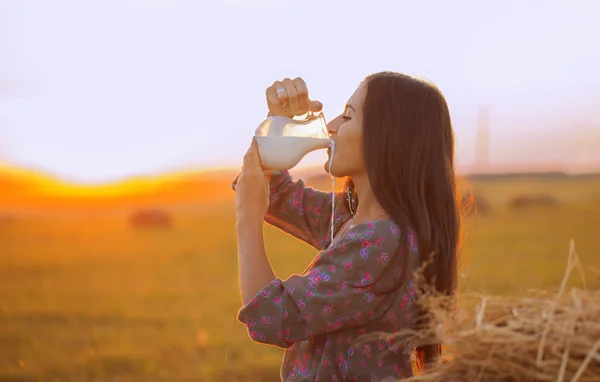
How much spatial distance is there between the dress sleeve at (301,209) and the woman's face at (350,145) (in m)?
0.37

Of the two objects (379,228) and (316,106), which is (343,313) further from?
(316,106)

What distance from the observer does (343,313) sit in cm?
203

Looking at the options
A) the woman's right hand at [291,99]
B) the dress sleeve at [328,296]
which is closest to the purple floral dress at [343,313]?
the dress sleeve at [328,296]

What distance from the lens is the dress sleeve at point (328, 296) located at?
201 cm

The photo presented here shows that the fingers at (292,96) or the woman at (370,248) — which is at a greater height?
the fingers at (292,96)

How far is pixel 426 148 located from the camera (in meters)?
2.23

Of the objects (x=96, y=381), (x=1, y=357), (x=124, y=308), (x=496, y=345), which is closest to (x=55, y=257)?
(x=124, y=308)

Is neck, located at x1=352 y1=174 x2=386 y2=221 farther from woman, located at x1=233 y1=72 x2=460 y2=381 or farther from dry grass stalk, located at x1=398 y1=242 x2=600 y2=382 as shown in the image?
dry grass stalk, located at x1=398 y1=242 x2=600 y2=382

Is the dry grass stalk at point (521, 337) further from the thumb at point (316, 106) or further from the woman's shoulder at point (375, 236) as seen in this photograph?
the thumb at point (316, 106)

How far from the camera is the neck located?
228 cm

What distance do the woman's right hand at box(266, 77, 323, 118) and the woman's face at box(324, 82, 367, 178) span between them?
0.73 ft

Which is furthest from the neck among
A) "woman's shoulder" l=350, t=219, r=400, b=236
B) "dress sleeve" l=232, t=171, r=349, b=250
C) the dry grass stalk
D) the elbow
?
the dry grass stalk

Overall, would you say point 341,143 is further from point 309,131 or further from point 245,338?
point 245,338

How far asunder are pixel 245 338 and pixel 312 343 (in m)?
4.53
